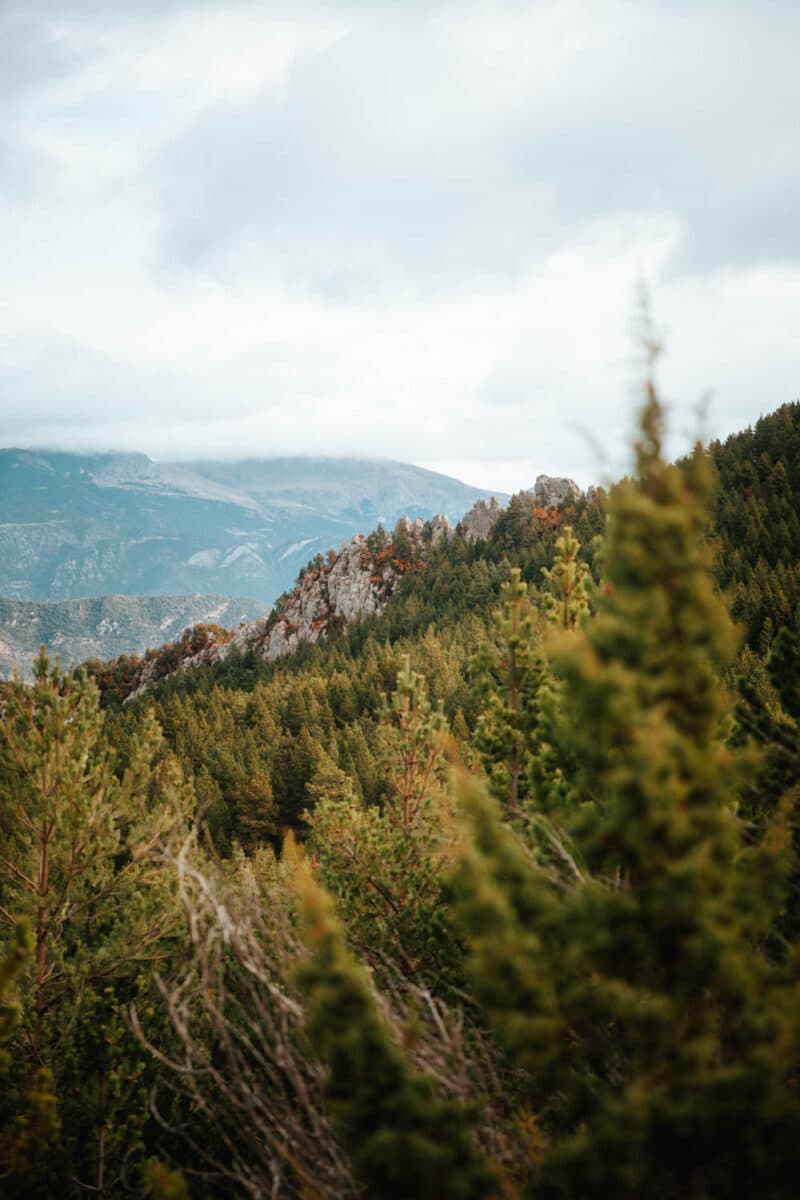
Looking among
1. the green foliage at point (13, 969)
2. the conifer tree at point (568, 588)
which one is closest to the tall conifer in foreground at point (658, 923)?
the green foliage at point (13, 969)

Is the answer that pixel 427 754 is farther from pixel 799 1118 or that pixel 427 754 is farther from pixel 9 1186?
pixel 799 1118

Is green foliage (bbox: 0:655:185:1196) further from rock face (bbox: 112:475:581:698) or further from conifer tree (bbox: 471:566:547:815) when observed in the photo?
rock face (bbox: 112:475:581:698)

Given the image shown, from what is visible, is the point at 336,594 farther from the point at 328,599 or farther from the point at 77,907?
the point at 77,907

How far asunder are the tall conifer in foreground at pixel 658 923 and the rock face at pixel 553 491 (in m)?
130

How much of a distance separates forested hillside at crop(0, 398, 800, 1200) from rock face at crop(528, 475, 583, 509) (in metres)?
124

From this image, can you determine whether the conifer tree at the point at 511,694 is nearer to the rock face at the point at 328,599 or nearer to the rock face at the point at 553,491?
the rock face at the point at 328,599

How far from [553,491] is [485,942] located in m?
148

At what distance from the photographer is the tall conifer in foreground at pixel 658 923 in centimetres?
387

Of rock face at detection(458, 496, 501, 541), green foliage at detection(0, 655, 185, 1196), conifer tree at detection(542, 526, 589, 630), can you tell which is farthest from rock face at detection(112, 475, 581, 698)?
conifer tree at detection(542, 526, 589, 630)

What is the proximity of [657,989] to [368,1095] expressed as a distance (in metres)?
2.17

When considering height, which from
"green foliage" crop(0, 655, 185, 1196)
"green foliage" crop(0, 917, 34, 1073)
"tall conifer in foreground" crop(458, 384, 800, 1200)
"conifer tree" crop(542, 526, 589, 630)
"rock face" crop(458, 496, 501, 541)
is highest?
"rock face" crop(458, 496, 501, 541)

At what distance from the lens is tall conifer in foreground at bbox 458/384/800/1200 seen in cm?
387

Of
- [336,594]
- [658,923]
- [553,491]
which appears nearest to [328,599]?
[336,594]

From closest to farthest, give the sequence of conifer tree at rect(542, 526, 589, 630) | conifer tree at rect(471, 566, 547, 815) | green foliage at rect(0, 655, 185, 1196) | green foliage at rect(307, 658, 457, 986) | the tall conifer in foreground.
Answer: the tall conifer in foreground, green foliage at rect(0, 655, 185, 1196), green foliage at rect(307, 658, 457, 986), conifer tree at rect(471, 566, 547, 815), conifer tree at rect(542, 526, 589, 630)
